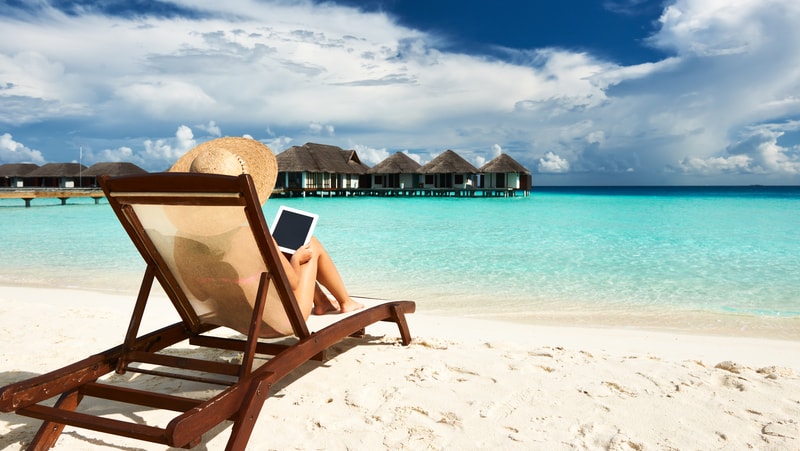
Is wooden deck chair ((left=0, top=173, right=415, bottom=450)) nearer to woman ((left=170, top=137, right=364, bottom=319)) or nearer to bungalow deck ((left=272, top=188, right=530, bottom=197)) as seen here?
woman ((left=170, top=137, right=364, bottom=319))

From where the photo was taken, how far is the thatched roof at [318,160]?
119ft

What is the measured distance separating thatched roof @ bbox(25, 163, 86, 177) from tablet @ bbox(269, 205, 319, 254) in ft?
157

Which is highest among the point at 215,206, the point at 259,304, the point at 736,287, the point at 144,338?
the point at 215,206

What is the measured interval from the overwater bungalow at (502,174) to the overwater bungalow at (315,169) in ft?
30.8

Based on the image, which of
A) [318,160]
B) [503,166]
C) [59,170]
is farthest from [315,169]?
[59,170]

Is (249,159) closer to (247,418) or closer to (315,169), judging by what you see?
(247,418)

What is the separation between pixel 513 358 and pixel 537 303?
2.99m

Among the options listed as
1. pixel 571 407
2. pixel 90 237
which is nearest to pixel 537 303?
pixel 571 407

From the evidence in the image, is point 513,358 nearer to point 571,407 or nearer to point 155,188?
point 571,407

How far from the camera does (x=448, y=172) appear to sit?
37.1 metres

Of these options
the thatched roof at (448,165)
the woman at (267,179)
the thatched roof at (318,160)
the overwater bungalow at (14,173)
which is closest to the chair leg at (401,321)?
the woman at (267,179)

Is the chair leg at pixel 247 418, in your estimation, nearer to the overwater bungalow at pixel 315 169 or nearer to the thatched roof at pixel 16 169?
the overwater bungalow at pixel 315 169

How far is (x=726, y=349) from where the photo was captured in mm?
3543

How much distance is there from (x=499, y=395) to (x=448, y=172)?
35200 mm
